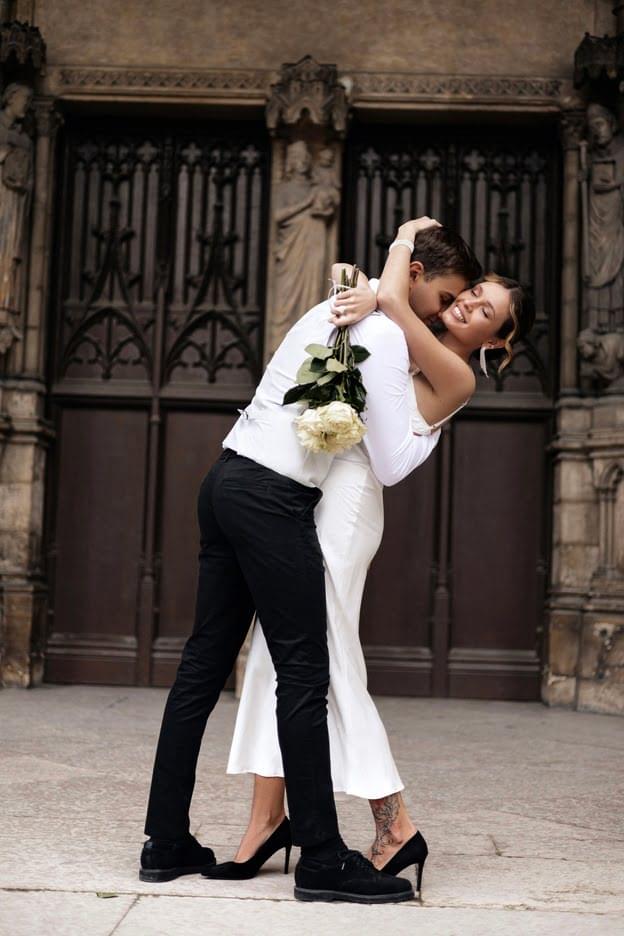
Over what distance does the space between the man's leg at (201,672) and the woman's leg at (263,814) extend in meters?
0.17

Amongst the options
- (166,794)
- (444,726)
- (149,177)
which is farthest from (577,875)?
(149,177)

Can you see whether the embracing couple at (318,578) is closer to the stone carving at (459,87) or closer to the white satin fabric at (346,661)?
the white satin fabric at (346,661)

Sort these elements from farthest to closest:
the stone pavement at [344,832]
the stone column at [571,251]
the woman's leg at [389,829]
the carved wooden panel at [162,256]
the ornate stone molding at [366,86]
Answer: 1. the carved wooden panel at [162,256]
2. the ornate stone molding at [366,86]
3. the stone column at [571,251]
4. the woman's leg at [389,829]
5. the stone pavement at [344,832]

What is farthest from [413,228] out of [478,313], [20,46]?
[20,46]

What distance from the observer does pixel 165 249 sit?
368 inches

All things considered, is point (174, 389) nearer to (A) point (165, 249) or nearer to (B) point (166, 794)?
(A) point (165, 249)

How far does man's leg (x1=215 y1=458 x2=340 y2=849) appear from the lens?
312 cm

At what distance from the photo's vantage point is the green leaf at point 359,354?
3170mm

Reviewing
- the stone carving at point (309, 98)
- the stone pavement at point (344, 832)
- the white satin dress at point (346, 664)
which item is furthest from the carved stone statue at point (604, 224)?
the white satin dress at point (346, 664)

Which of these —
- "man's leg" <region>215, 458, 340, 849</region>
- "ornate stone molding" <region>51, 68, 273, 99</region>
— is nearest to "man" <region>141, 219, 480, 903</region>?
"man's leg" <region>215, 458, 340, 849</region>

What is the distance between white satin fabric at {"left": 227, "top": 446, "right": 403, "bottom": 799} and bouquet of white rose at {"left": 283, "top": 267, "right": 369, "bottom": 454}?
0.66 ft

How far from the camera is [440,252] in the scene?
10.9ft

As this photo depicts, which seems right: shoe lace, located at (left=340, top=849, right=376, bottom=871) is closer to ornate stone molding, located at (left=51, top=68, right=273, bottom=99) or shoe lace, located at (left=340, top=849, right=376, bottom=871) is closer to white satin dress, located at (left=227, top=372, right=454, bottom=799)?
white satin dress, located at (left=227, top=372, right=454, bottom=799)

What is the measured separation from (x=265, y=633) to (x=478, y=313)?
1037 mm
